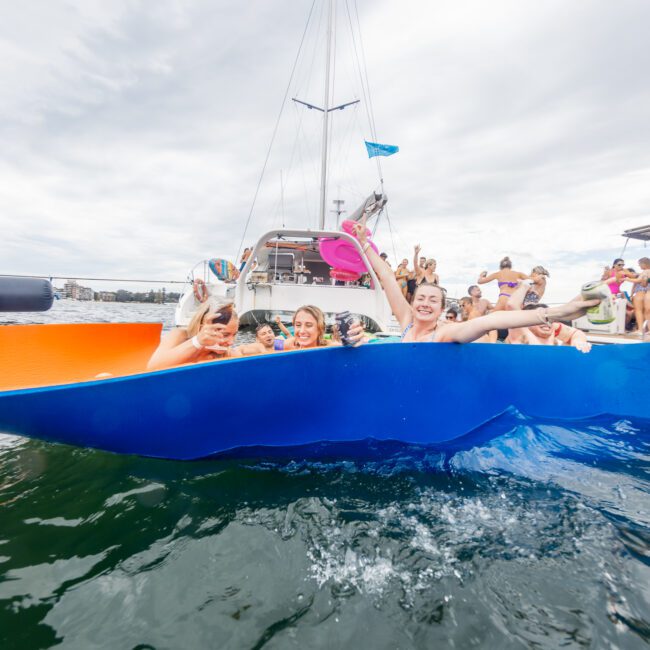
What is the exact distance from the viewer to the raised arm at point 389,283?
9.07 ft

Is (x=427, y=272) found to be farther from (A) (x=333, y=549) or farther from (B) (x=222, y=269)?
(A) (x=333, y=549)

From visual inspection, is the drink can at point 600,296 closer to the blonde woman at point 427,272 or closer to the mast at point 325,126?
the blonde woman at point 427,272

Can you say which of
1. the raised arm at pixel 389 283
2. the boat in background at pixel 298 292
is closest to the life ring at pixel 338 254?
the boat in background at pixel 298 292

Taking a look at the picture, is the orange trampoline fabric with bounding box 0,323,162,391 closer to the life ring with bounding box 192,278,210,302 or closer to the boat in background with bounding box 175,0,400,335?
the boat in background with bounding box 175,0,400,335

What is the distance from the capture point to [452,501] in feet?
5.73

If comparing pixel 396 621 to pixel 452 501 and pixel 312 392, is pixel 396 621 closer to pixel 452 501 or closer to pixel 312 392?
pixel 452 501

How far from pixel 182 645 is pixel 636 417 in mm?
3061

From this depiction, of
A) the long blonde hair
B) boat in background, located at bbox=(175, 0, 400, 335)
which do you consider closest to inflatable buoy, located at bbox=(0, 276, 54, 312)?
the long blonde hair

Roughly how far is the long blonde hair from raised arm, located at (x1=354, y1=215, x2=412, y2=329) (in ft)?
3.70

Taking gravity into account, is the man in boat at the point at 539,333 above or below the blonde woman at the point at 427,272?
below

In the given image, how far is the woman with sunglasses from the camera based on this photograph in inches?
88.0

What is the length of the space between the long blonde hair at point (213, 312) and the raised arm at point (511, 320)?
1.37 m

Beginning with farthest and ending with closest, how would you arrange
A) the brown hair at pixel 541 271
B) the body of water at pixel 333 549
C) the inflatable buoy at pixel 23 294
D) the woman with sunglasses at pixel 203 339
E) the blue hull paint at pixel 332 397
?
the brown hair at pixel 541 271 < the woman with sunglasses at pixel 203 339 < the blue hull paint at pixel 332 397 < the inflatable buoy at pixel 23 294 < the body of water at pixel 333 549

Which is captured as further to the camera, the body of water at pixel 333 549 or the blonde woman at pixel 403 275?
the blonde woman at pixel 403 275
